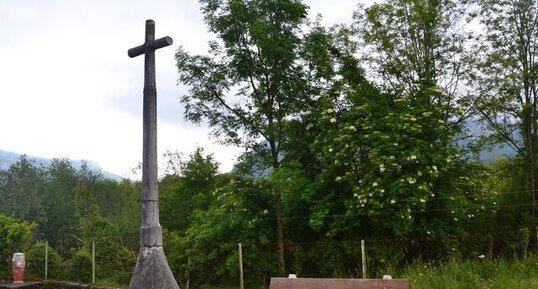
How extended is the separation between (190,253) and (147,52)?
10.2 metres

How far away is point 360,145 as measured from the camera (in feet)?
43.6

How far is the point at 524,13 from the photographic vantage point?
54.5ft

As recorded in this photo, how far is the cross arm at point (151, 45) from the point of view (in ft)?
19.9

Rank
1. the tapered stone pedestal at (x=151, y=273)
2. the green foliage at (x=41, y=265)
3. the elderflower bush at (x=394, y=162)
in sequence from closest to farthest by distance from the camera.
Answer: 1. the tapered stone pedestal at (x=151, y=273)
2. the elderflower bush at (x=394, y=162)
3. the green foliage at (x=41, y=265)

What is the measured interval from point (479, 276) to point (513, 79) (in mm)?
9780

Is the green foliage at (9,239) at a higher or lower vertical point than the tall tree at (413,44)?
lower

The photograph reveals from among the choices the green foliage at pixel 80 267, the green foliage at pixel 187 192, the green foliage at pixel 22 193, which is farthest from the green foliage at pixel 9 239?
the green foliage at pixel 22 193

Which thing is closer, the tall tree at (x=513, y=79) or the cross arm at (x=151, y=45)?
the cross arm at (x=151, y=45)

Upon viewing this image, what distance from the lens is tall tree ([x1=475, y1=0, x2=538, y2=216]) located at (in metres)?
16.1

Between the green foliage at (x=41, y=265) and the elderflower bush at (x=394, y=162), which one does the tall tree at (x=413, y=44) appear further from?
the green foliage at (x=41, y=265)

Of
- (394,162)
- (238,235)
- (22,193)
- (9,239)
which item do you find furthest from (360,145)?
(22,193)

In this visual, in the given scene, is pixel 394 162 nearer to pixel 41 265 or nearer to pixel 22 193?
pixel 41 265

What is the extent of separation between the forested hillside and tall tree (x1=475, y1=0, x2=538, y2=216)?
0.14 feet

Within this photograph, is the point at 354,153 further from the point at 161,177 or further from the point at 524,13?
the point at 161,177
